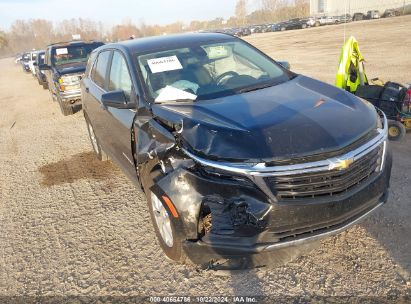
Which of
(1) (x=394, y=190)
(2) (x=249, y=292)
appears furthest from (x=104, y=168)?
(1) (x=394, y=190)

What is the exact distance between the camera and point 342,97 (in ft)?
10.6

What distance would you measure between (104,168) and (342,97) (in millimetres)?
3704

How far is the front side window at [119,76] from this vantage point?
379cm

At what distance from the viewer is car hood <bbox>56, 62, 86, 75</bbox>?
9.97 meters

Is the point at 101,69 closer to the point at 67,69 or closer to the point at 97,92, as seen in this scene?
the point at 97,92

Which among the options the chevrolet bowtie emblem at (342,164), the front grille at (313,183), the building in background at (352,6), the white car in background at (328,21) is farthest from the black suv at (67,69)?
the building in background at (352,6)

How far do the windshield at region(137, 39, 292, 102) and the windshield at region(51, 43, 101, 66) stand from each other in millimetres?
8148

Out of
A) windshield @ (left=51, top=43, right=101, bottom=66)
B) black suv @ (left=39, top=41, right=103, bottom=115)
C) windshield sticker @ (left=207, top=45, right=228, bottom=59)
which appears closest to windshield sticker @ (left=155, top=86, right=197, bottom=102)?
windshield sticker @ (left=207, top=45, right=228, bottom=59)

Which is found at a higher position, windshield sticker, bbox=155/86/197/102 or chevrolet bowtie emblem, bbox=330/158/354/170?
windshield sticker, bbox=155/86/197/102

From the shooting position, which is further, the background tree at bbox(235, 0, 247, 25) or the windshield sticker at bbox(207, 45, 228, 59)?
the background tree at bbox(235, 0, 247, 25)

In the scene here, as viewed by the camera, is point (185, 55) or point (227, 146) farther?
point (185, 55)

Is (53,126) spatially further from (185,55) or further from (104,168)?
(185,55)

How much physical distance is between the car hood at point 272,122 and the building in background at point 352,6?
53.3m

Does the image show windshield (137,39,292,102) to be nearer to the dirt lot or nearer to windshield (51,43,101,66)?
the dirt lot
